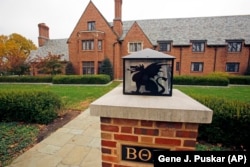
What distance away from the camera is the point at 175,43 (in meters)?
A: 22.4

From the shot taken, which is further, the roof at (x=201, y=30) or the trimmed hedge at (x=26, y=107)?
the roof at (x=201, y=30)

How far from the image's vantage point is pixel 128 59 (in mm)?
2021

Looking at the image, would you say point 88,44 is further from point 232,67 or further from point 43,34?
point 232,67

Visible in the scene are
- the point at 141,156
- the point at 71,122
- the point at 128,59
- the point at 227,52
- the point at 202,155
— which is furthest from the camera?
the point at 227,52

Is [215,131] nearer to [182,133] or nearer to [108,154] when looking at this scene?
[182,133]

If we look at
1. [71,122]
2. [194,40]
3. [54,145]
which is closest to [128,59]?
[54,145]

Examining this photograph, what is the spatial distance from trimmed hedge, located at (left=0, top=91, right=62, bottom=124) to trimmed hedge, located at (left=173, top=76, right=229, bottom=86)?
13.6 m

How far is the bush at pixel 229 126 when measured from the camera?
3930 millimetres

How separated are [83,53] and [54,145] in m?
19.4

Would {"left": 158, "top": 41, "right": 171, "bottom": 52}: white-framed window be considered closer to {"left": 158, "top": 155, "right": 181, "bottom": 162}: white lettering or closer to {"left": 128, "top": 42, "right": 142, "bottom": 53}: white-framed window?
{"left": 128, "top": 42, "right": 142, "bottom": 53}: white-framed window

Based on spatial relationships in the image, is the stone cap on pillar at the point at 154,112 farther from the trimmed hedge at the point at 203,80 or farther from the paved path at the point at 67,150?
the trimmed hedge at the point at 203,80

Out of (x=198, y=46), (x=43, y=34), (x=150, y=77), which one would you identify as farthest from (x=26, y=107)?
(x=43, y=34)

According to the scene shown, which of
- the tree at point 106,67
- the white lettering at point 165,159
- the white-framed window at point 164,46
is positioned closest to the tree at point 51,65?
the tree at point 106,67

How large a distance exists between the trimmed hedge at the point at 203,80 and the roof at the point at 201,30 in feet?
24.7
